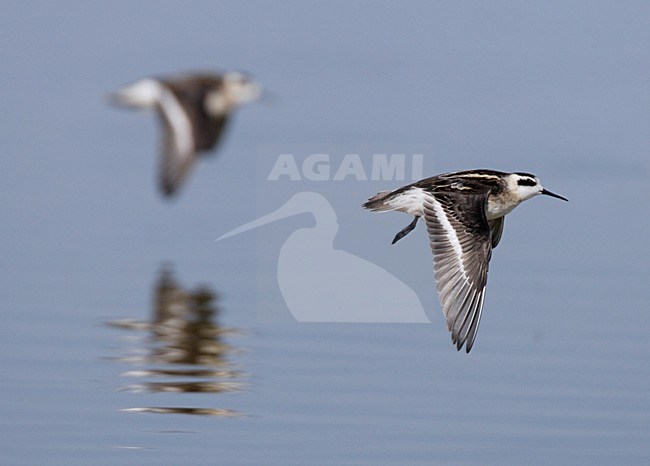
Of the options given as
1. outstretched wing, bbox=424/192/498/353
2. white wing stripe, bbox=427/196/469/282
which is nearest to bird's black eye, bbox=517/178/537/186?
outstretched wing, bbox=424/192/498/353

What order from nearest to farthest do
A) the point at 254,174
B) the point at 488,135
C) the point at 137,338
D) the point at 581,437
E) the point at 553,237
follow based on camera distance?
the point at 581,437 < the point at 137,338 < the point at 553,237 < the point at 254,174 < the point at 488,135

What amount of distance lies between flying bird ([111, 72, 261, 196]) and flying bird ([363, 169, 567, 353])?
3291 millimetres

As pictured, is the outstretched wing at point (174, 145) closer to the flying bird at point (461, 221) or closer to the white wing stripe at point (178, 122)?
the white wing stripe at point (178, 122)

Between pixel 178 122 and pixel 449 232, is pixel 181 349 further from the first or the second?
pixel 178 122

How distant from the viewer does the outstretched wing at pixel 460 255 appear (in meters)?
7.84

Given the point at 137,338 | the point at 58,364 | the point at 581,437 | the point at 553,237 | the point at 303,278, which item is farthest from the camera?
the point at 553,237

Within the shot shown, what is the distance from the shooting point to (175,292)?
1165 cm

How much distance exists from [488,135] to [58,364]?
8503 millimetres

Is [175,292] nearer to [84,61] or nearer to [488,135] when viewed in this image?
[488,135]

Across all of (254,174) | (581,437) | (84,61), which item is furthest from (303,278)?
(84,61)

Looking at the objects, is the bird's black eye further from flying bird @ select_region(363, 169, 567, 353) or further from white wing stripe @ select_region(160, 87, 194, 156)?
white wing stripe @ select_region(160, 87, 194, 156)

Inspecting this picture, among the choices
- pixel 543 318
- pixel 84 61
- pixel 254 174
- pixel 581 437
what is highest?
pixel 84 61

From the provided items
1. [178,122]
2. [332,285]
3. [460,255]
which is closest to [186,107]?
[178,122]

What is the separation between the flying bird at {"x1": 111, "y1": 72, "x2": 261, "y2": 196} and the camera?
11914 millimetres
